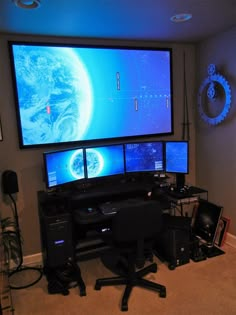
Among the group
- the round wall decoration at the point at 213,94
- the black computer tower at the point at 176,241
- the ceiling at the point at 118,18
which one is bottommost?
the black computer tower at the point at 176,241

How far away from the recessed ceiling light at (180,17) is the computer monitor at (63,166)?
58.4 inches

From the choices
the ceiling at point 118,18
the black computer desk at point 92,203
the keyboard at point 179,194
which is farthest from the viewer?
the keyboard at point 179,194

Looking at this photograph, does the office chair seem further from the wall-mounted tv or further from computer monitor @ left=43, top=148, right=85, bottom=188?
the wall-mounted tv

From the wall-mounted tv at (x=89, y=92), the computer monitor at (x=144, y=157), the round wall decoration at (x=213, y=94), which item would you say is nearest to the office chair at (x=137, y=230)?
the computer monitor at (x=144, y=157)

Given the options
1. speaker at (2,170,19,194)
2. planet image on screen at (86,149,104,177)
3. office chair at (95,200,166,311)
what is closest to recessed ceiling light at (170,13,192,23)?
planet image on screen at (86,149,104,177)

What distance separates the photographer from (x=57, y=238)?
2.53 m

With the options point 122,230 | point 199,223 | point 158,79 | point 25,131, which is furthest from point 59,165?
point 199,223

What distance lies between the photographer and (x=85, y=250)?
3.14 m

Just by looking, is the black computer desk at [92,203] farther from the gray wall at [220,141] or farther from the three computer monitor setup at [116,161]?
the gray wall at [220,141]

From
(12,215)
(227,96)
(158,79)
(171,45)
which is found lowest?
(12,215)

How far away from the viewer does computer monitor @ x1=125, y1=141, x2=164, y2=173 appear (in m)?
3.10

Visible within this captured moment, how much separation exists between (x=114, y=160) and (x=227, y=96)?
4.56 ft

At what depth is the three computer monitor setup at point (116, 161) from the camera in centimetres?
273

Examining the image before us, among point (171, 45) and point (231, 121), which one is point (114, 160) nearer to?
point (231, 121)
